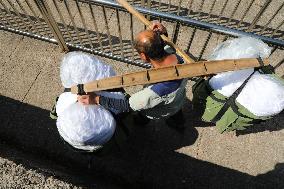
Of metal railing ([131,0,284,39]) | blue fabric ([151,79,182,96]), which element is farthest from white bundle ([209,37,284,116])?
metal railing ([131,0,284,39])

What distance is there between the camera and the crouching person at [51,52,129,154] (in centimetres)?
362

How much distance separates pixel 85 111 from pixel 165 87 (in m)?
0.86

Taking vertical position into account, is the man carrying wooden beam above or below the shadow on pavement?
above

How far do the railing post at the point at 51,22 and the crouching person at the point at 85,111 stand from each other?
2.89 ft

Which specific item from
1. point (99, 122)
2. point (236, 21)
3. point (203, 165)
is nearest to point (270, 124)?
point (203, 165)

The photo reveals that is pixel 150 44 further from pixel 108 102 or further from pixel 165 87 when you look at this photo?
pixel 108 102

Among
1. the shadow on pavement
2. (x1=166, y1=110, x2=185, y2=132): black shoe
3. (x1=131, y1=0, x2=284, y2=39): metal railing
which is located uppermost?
(x1=131, y1=0, x2=284, y2=39): metal railing

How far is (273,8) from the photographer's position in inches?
240

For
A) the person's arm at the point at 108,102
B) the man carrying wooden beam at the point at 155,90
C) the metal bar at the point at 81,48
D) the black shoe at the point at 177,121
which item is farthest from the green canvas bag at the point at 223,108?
the metal bar at the point at 81,48

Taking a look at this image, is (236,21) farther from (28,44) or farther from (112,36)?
(28,44)

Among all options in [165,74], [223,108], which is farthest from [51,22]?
[223,108]

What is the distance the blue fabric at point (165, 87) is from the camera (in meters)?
3.49

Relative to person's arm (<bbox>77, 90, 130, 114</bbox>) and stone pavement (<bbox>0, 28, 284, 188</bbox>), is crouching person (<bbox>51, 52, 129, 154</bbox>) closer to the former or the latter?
person's arm (<bbox>77, 90, 130, 114</bbox>)

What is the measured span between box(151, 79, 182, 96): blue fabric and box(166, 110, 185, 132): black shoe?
1161 mm
